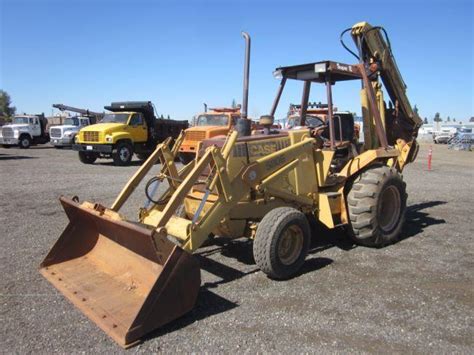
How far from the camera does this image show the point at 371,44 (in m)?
7.15

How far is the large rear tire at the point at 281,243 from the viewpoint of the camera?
4.78m

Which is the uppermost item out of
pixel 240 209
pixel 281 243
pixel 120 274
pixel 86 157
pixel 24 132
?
pixel 24 132

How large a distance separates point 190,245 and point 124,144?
15.1 meters

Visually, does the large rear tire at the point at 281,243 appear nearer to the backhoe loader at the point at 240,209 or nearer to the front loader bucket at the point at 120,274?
the backhoe loader at the point at 240,209

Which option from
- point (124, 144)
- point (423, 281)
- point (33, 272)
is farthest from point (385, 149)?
point (124, 144)

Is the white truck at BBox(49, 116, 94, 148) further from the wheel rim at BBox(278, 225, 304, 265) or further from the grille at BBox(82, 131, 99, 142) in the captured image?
the wheel rim at BBox(278, 225, 304, 265)

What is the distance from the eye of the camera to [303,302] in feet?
14.5

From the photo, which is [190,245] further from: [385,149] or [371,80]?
[371,80]

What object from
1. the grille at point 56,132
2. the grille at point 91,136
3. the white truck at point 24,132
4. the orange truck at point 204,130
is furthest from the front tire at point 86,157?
the white truck at point 24,132

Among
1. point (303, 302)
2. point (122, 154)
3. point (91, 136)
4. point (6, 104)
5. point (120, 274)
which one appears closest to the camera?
point (303, 302)

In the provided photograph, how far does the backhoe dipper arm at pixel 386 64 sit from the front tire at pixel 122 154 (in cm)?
1301

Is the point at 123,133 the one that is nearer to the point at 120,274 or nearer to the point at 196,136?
the point at 196,136

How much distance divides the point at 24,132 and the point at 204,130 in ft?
62.8

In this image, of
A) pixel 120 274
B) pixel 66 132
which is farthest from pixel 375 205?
pixel 66 132
